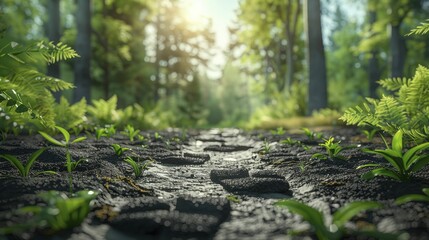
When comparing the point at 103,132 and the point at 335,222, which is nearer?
the point at 335,222

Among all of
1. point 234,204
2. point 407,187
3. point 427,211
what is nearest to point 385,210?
point 427,211

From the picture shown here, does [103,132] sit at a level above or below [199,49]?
below

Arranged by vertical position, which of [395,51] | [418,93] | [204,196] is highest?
[395,51]

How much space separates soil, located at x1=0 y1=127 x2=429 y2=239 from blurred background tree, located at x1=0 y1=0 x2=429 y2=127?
4.75ft

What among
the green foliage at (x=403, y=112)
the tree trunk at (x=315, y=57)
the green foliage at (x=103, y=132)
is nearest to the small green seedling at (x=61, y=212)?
the green foliage at (x=403, y=112)

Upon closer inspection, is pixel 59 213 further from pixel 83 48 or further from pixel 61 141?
pixel 83 48

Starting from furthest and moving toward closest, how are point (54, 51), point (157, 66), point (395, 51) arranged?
1. point (157, 66)
2. point (395, 51)
3. point (54, 51)

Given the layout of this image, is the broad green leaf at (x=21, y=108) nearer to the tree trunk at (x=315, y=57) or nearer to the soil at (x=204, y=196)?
the soil at (x=204, y=196)

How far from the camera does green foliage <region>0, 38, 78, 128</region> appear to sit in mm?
2453

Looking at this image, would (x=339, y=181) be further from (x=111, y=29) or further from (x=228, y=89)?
(x=228, y=89)

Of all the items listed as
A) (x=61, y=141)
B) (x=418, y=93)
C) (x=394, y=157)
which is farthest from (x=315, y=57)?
(x=61, y=141)

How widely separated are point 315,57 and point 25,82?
8586 mm

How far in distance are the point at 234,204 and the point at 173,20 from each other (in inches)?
1072

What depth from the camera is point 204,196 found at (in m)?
2.27
